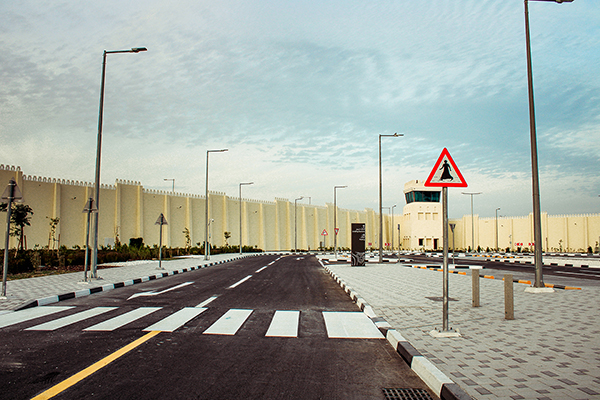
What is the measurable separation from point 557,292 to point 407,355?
28.4 ft

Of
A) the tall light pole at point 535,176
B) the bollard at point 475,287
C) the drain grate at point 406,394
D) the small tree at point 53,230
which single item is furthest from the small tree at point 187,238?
the drain grate at point 406,394

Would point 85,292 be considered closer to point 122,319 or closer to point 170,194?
point 122,319

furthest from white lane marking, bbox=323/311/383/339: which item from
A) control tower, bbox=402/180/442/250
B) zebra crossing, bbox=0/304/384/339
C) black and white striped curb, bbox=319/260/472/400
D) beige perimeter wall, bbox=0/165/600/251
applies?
control tower, bbox=402/180/442/250

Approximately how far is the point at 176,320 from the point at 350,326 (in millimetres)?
3211

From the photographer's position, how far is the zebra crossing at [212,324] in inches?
266

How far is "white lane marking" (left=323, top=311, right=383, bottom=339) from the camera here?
6684 millimetres

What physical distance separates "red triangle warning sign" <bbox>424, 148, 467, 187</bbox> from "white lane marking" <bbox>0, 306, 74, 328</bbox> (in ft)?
25.5

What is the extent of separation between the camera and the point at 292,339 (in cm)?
630

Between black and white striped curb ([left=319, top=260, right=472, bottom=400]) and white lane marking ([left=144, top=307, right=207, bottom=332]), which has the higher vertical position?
black and white striped curb ([left=319, top=260, right=472, bottom=400])

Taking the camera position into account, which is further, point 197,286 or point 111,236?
point 111,236

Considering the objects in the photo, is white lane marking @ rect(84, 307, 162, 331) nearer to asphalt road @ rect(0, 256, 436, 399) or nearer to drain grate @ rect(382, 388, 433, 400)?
asphalt road @ rect(0, 256, 436, 399)

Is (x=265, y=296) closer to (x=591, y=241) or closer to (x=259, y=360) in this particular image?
(x=259, y=360)

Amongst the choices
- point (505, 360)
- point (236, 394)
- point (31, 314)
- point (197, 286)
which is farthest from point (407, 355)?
point (197, 286)

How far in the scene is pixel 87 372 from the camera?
14.8 ft
